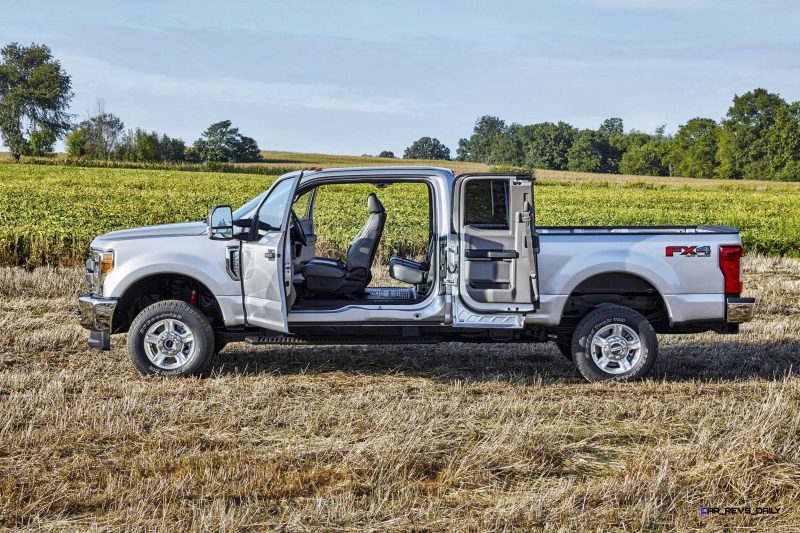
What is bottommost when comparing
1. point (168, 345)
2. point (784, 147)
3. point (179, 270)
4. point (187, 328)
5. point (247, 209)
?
point (168, 345)

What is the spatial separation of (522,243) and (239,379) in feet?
9.11

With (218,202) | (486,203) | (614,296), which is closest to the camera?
(486,203)

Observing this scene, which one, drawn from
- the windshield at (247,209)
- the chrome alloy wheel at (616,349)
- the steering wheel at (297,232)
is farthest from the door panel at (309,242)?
the chrome alloy wheel at (616,349)

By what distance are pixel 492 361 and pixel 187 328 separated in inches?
122

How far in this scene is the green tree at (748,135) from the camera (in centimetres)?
10200

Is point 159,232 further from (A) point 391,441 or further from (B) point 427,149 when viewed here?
(B) point 427,149

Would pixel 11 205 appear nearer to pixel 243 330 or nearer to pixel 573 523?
pixel 243 330

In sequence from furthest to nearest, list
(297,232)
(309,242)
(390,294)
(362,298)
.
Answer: (309,242)
(390,294)
(297,232)
(362,298)

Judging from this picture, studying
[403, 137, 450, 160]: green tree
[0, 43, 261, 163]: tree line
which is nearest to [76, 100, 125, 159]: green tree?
[0, 43, 261, 163]: tree line

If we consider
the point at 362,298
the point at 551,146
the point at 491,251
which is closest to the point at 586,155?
the point at 551,146

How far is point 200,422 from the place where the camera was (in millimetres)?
6613

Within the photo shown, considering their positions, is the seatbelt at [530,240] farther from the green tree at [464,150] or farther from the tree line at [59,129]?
the green tree at [464,150]

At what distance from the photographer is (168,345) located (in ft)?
26.9

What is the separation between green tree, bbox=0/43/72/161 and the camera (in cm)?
11031
